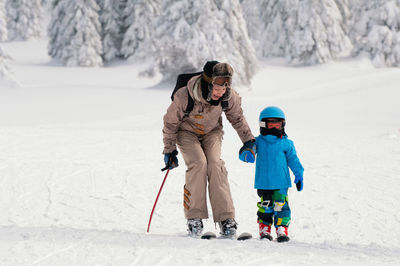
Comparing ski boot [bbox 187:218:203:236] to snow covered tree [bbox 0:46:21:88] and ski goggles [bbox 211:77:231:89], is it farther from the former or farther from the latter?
snow covered tree [bbox 0:46:21:88]

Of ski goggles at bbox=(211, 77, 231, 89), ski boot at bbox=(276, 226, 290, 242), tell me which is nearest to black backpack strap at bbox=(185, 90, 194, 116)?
ski goggles at bbox=(211, 77, 231, 89)

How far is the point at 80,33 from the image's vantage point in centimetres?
2961

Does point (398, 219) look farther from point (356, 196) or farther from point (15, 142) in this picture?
point (15, 142)

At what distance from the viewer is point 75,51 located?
2989 centimetres

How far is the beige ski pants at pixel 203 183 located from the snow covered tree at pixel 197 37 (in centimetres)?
1506

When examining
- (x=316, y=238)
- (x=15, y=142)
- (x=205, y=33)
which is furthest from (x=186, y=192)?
(x=205, y=33)

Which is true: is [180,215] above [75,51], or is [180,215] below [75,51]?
below

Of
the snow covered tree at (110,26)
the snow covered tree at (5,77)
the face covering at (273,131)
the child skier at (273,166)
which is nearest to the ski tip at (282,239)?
the child skier at (273,166)

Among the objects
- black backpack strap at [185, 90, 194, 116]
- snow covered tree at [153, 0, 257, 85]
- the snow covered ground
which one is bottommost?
the snow covered ground

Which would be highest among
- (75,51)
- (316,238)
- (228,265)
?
(75,51)

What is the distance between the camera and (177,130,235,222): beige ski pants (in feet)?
13.6

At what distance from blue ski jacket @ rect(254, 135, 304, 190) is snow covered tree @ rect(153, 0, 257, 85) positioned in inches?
595

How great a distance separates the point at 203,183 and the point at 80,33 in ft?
90.6

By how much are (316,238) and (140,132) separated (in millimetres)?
7849
